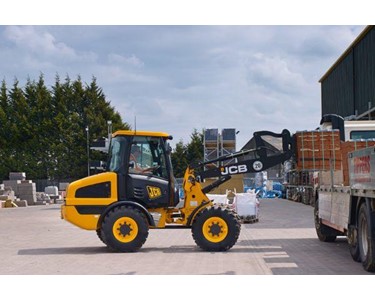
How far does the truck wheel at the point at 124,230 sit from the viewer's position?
13.7 m

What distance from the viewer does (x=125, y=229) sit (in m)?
13.7

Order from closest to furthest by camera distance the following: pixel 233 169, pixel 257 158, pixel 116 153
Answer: pixel 116 153
pixel 257 158
pixel 233 169

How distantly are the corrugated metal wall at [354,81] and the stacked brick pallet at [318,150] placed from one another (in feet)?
76.8

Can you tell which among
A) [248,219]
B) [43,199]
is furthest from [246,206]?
[43,199]

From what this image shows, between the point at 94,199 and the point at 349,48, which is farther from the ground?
the point at 349,48

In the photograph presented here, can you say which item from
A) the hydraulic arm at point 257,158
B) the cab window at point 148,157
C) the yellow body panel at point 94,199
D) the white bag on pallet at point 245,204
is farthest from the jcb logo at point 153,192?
the white bag on pallet at point 245,204

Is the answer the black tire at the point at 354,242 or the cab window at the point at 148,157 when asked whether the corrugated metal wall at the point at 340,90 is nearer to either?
the cab window at the point at 148,157

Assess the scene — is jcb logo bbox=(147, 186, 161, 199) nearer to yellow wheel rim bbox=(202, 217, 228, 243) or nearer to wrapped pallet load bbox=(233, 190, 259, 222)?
yellow wheel rim bbox=(202, 217, 228, 243)

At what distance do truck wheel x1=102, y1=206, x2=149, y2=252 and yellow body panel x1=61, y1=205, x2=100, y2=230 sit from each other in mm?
373

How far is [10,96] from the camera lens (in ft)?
214

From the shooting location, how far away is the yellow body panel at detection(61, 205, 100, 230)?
14.0m

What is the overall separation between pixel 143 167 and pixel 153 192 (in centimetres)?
60

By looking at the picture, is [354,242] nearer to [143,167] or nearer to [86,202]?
[143,167]
